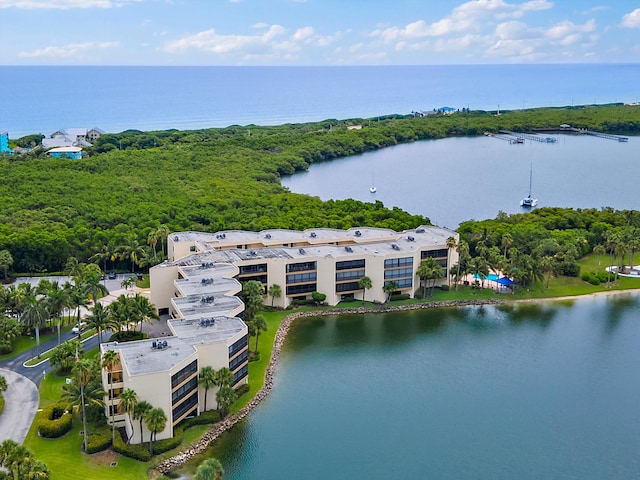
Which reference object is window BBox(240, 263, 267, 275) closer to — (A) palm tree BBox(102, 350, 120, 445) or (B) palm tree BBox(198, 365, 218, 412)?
(B) palm tree BBox(198, 365, 218, 412)

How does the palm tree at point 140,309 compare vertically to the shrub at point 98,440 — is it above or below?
above

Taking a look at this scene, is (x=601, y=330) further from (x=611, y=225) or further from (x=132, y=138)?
(x=132, y=138)

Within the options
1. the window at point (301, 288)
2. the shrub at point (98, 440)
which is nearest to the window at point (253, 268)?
the window at point (301, 288)

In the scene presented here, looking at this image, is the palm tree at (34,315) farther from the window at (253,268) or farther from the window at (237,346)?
the window at (253,268)

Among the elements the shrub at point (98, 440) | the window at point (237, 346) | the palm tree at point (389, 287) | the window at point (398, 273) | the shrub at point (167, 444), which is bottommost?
the shrub at point (167, 444)

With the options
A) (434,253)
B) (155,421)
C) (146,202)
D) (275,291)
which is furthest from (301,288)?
(146,202)

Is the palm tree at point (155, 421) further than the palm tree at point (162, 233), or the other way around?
the palm tree at point (162, 233)

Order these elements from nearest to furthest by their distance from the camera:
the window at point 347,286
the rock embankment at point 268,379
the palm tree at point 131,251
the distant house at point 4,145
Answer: the rock embankment at point 268,379 → the window at point 347,286 → the palm tree at point 131,251 → the distant house at point 4,145
